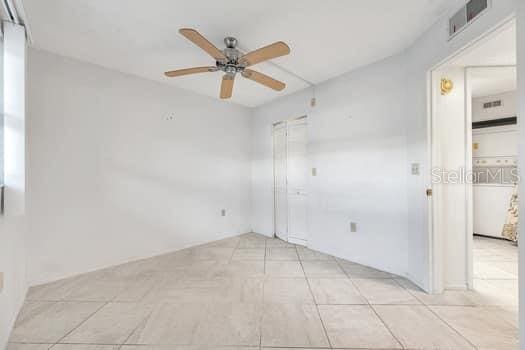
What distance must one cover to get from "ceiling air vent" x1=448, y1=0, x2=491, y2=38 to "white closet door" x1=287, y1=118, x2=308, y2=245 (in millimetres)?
2069

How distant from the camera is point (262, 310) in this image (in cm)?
187

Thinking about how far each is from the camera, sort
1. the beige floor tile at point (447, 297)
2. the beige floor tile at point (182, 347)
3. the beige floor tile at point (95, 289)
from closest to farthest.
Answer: the beige floor tile at point (182, 347) < the beige floor tile at point (447, 297) < the beige floor tile at point (95, 289)

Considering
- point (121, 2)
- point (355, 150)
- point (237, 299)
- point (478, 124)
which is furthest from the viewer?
point (478, 124)

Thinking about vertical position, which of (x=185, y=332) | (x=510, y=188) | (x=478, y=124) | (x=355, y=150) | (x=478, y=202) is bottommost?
(x=185, y=332)

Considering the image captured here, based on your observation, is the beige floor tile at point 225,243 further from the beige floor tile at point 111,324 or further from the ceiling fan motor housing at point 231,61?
the ceiling fan motor housing at point 231,61

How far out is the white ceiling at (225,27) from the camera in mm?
1775

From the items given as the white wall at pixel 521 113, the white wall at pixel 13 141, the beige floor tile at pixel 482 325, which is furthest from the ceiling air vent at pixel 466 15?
the white wall at pixel 13 141

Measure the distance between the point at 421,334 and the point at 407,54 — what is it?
104 inches

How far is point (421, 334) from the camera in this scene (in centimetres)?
157

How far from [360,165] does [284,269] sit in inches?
65.2

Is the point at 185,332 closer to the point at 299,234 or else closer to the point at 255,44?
the point at 299,234

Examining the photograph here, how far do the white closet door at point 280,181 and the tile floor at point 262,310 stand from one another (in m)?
1.25

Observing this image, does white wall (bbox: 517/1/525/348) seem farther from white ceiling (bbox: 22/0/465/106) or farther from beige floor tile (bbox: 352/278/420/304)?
beige floor tile (bbox: 352/278/420/304)

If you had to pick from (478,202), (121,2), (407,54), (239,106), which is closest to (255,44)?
(121,2)
